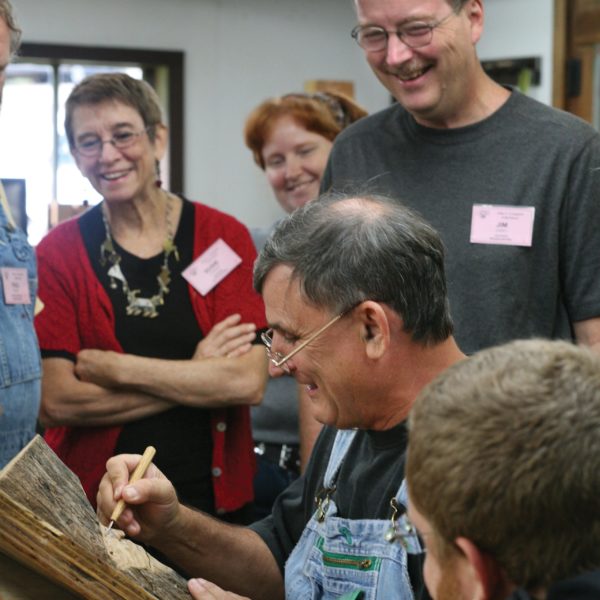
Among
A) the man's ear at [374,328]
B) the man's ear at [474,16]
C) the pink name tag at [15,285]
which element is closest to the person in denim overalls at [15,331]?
the pink name tag at [15,285]

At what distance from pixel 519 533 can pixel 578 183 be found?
4.46ft

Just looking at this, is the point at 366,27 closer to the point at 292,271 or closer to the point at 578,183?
the point at 578,183

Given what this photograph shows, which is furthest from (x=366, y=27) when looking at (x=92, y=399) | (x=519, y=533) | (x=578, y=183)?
(x=519, y=533)

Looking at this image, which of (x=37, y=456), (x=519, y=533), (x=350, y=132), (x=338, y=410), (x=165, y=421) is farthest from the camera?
(x=165, y=421)

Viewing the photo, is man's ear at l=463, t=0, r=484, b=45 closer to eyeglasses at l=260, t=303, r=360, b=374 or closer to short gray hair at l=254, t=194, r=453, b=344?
short gray hair at l=254, t=194, r=453, b=344

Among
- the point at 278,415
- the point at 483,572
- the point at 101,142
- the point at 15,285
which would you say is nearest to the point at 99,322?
the point at 15,285

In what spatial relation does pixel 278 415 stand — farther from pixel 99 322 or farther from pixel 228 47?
pixel 228 47

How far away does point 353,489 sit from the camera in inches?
68.1

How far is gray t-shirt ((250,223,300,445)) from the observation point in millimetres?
3230

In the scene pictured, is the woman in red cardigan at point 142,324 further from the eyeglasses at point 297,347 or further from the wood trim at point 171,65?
the wood trim at point 171,65

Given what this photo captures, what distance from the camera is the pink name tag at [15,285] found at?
2395 millimetres

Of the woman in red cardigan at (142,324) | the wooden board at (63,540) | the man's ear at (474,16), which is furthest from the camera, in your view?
the woman in red cardigan at (142,324)

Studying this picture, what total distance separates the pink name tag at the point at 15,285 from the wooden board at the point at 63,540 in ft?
3.15

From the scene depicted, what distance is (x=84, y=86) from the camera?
9.27 ft
